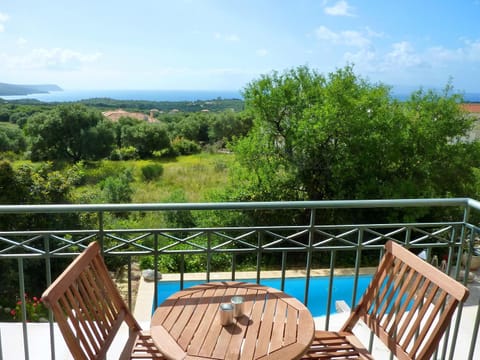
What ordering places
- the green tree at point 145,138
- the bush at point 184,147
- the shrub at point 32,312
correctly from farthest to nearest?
1. the bush at point 184,147
2. the green tree at point 145,138
3. the shrub at point 32,312

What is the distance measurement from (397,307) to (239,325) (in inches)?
32.6

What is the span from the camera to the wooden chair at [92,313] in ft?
4.90

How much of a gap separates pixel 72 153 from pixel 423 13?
920 inches

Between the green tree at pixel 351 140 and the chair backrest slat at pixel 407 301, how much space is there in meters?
10.3

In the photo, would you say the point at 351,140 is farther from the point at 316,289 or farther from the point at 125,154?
the point at 125,154

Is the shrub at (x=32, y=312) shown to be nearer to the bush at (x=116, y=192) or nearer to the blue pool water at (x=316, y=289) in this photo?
the blue pool water at (x=316, y=289)

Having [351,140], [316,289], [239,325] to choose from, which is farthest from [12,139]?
[239,325]

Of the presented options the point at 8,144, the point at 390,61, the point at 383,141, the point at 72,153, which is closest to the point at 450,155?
the point at 383,141

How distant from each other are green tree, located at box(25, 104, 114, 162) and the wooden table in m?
24.7

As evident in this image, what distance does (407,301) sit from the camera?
72.3 inches

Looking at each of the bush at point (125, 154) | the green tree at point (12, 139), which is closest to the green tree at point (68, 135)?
the bush at point (125, 154)

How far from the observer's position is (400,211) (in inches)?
487

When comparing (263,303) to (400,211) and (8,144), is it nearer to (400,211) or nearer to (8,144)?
(400,211)

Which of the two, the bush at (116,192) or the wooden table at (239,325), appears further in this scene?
the bush at (116,192)
